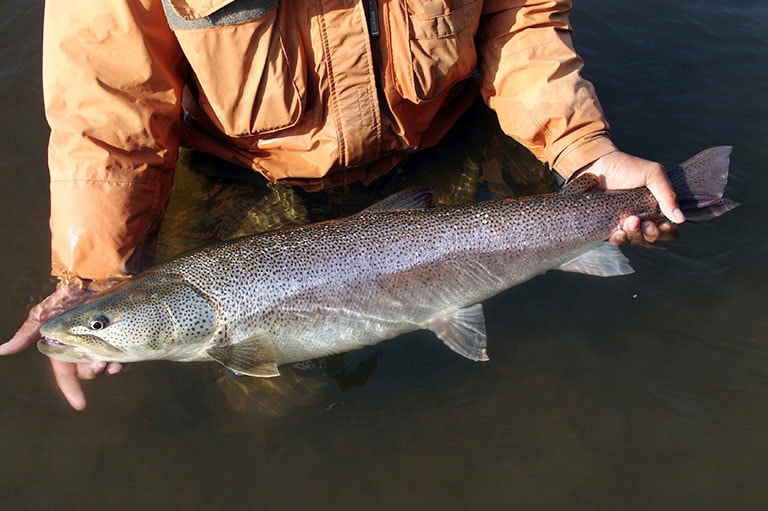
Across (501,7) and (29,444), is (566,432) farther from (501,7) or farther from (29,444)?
(29,444)

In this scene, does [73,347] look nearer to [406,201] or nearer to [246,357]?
[246,357]

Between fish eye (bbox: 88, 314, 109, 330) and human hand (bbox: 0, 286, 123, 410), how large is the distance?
10.0 inches

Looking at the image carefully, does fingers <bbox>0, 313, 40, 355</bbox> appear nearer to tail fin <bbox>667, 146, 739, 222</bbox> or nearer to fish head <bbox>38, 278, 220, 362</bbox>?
fish head <bbox>38, 278, 220, 362</bbox>

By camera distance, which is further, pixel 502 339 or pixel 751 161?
pixel 751 161

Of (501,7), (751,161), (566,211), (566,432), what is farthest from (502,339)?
(751,161)

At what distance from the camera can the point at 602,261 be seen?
3.51m

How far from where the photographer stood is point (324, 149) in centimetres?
349

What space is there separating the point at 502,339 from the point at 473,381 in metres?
0.35

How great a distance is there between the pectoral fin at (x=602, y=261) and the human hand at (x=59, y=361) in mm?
2537

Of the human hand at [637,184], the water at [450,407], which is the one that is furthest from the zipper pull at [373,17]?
the human hand at [637,184]

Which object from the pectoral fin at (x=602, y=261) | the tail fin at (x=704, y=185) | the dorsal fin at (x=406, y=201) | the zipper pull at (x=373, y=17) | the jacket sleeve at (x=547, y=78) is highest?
the zipper pull at (x=373, y=17)

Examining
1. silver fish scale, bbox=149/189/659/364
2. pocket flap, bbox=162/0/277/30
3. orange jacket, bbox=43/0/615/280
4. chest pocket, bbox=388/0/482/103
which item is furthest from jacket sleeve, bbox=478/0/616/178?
pocket flap, bbox=162/0/277/30

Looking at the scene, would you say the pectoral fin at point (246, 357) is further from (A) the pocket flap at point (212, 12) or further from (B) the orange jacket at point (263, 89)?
(A) the pocket flap at point (212, 12)

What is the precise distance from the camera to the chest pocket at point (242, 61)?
291 cm
